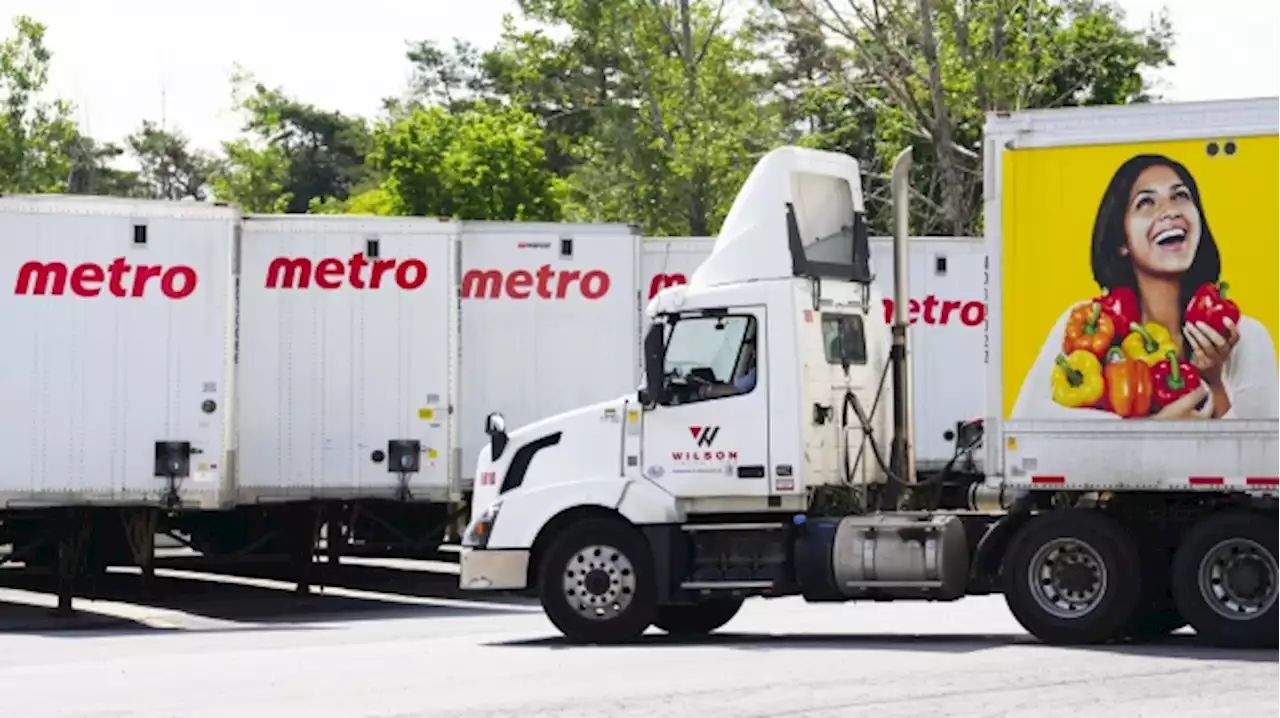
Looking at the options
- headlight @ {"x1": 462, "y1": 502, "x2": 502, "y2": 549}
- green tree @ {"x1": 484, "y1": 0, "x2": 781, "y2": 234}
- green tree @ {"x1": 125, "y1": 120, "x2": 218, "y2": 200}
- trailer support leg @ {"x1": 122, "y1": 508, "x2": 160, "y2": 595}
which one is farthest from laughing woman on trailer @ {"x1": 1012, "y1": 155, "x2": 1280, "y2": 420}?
green tree @ {"x1": 125, "y1": 120, "x2": 218, "y2": 200}

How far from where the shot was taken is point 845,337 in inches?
743

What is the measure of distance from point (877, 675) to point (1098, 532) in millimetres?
2791

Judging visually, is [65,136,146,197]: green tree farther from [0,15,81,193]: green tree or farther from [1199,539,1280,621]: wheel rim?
[1199,539,1280,621]: wheel rim

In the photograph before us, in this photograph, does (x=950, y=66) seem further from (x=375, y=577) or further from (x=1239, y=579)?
(x=1239, y=579)

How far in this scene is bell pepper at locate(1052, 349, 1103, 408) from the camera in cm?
1741

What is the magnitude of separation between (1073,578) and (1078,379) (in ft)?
4.71

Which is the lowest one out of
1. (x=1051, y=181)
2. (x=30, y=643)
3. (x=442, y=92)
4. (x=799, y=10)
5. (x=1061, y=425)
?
(x=30, y=643)

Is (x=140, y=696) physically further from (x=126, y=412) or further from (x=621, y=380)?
(x=621, y=380)

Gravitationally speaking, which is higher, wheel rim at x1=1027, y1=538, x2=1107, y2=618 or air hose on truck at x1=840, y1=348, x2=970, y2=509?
air hose on truck at x1=840, y1=348, x2=970, y2=509

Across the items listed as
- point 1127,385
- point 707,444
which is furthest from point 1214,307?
point 707,444

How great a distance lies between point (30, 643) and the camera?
20.4m

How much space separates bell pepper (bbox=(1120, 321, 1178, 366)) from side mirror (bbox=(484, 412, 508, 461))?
488cm

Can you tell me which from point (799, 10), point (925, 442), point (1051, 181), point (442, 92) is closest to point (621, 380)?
point (925, 442)

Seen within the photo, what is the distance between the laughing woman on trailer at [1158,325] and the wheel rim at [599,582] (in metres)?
3.27
